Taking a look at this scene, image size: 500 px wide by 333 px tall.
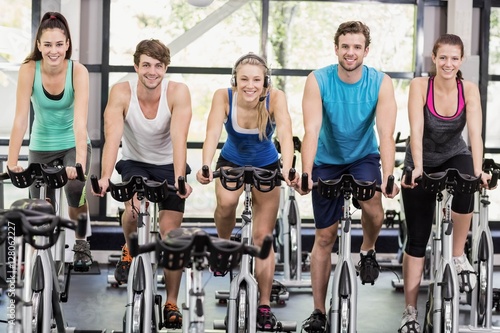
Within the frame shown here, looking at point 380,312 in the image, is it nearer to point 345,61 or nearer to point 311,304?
point 311,304

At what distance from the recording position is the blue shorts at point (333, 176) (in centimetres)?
517

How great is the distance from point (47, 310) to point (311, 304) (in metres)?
2.32

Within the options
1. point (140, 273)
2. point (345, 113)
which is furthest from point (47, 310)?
point (345, 113)

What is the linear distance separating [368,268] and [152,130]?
1425 millimetres

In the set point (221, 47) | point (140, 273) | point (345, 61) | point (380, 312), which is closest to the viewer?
point (140, 273)

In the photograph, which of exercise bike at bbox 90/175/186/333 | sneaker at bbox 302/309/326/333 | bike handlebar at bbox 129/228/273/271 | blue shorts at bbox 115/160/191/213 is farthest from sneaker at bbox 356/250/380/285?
bike handlebar at bbox 129/228/273/271

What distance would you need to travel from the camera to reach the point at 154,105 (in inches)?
206

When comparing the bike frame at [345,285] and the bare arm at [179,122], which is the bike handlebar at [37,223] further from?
the bike frame at [345,285]

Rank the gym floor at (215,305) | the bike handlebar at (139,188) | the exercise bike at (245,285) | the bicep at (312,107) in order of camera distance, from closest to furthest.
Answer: the bike handlebar at (139,188)
the exercise bike at (245,285)
the bicep at (312,107)
the gym floor at (215,305)

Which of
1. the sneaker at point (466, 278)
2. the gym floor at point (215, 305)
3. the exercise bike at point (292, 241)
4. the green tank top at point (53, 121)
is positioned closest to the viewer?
the green tank top at point (53, 121)

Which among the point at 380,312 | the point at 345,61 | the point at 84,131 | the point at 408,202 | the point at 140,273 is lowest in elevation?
the point at 380,312

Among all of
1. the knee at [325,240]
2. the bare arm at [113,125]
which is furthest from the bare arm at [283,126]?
the bare arm at [113,125]

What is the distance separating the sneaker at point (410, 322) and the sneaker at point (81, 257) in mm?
1862

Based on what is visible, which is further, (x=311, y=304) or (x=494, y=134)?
(x=494, y=134)
